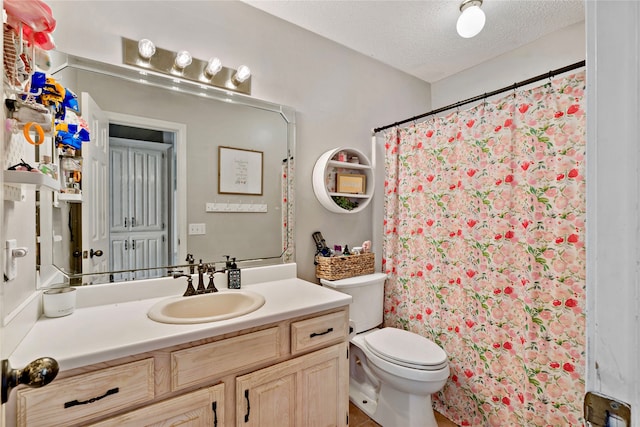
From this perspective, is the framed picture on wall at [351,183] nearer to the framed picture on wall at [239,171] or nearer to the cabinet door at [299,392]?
the framed picture on wall at [239,171]

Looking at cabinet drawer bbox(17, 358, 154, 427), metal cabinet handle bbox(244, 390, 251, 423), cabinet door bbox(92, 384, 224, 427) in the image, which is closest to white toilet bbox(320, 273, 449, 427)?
metal cabinet handle bbox(244, 390, 251, 423)

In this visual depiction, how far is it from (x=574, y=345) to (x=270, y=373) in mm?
1396

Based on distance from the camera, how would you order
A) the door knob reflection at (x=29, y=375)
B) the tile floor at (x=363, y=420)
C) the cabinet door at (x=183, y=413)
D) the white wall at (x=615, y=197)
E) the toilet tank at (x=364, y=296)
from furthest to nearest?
the toilet tank at (x=364, y=296)
the tile floor at (x=363, y=420)
the cabinet door at (x=183, y=413)
the door knob reflection at (x=29, y=375)
the white wall at (x=615, y=197)

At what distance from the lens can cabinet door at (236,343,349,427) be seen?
3.96 ft

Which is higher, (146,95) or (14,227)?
(146,95)

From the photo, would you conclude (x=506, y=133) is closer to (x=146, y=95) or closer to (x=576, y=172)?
(x=576, y=172)

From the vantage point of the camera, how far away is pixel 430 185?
2.01m

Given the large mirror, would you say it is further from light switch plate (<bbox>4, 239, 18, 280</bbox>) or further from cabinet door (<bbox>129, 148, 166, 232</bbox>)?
light switch plate (<bbox>4, 239, 18, 280</bbox>)

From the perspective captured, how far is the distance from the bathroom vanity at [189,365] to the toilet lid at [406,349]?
12.1 inches

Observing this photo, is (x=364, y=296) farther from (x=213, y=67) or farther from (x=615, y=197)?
(x=615, y=197)

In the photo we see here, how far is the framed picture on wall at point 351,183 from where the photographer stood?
213 cm

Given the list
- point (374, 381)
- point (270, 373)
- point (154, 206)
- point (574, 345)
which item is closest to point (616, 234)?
point (270, 373)

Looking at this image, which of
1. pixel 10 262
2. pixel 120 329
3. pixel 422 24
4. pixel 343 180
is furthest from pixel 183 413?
pixel 422 24

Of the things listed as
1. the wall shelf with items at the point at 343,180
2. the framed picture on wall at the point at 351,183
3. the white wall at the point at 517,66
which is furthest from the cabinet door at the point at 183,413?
the white wall at the point at 517,66
